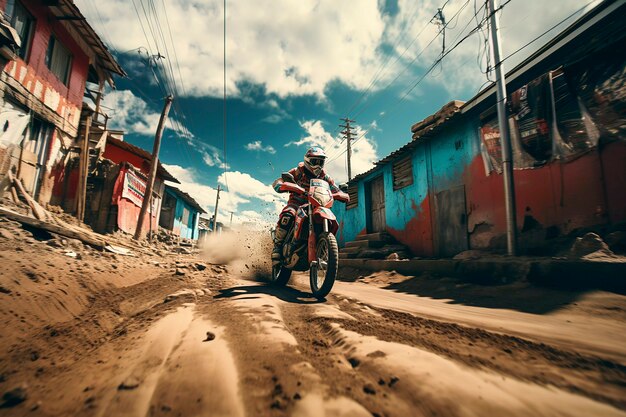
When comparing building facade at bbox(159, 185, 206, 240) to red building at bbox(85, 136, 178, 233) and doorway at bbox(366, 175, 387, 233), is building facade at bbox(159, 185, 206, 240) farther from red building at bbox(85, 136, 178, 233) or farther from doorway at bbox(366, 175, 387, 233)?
doorway at bbox(366, 175, 387, 233)

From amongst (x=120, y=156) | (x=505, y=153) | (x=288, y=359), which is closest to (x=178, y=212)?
(x=120, y=156)

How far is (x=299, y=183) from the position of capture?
451 centimetres

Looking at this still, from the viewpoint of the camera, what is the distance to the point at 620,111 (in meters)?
4.14

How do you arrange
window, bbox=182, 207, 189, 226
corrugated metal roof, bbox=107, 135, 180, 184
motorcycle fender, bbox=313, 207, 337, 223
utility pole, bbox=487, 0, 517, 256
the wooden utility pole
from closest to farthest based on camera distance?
motorcycle fender, bbox=313, 207, 337, 223 → utility pole, bbox=487, 0, 517, 256 → the wooden utility pole → corrugated metal roof, bbox=107, 135, 180, 184 → window, bbox=182, 207, 189, 226

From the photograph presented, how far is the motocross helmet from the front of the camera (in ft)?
14.1

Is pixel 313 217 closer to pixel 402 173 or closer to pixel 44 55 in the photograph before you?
pixel 402 173

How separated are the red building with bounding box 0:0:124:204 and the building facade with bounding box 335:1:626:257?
37.8ft

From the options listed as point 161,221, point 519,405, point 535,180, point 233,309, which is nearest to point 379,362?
point 519,405

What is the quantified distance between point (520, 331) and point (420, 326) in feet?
2.02

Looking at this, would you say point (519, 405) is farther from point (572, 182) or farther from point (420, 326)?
point (572, 182)

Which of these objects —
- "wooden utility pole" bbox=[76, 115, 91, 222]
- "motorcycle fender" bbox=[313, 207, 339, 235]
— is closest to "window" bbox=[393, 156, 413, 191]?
"motorcycle fender" bbox=[313, 207, 339, 235]

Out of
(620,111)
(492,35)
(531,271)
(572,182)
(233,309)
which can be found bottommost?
(233,309)

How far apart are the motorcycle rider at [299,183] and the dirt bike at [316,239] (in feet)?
0.58

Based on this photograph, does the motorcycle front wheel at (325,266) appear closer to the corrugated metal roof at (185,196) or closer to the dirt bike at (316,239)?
the dirt bike at (316,239)
